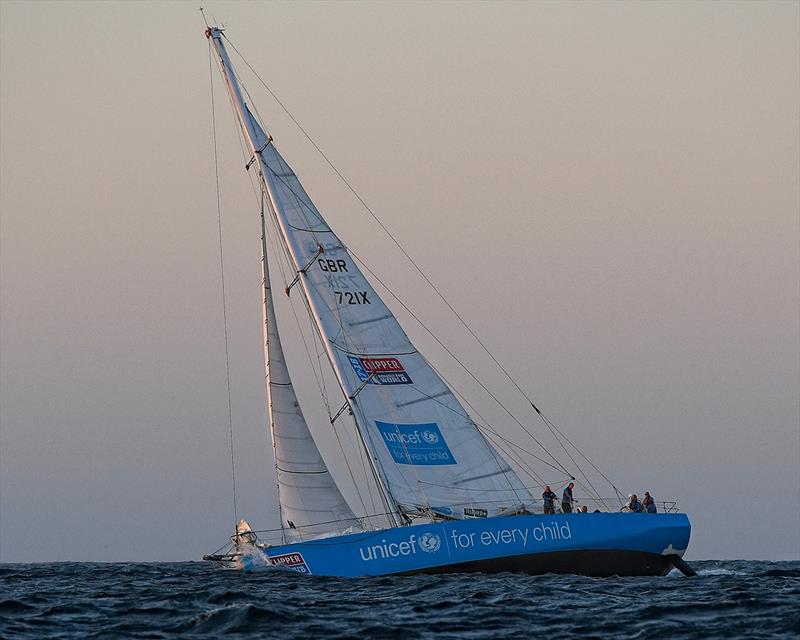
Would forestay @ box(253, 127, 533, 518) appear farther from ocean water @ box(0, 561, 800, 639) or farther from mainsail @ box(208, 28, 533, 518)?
ocean water @ box(0, 561, 800, 639)

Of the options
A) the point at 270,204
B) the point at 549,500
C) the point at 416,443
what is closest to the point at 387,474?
the point at 416,443

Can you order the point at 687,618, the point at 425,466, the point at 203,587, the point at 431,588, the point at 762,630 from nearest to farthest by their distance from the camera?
the point at 762,630
the point at 687,618
the point at 431,588
the point at 203,587
the point at 425,466

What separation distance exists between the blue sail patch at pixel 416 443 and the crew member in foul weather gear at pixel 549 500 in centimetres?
222

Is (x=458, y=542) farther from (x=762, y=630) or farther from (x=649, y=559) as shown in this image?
(x=762, y=630)

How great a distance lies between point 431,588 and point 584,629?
6405 mm

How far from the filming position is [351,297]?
1112 inches

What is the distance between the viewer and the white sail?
28531 millimetres

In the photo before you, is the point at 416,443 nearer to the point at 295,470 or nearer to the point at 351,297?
the point at 295,470

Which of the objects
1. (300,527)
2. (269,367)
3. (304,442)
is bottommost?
(300,527)

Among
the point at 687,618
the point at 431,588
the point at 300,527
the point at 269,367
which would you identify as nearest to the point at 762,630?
the point at 687,618

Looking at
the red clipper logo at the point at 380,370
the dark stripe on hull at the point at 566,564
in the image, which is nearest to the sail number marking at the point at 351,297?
the red clipper logo at the point at 380,370

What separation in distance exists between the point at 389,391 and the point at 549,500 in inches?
173

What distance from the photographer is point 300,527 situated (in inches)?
1113

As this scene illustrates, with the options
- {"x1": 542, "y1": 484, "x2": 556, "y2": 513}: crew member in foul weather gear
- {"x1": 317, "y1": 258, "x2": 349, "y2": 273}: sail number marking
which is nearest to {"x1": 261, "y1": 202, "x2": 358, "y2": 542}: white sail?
{"x1": 317, "y1": 258, "x2": 349, "y2": 273}: sail number marking
